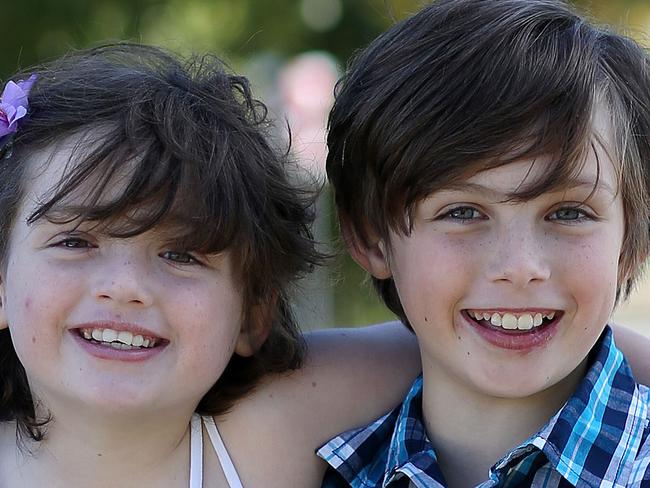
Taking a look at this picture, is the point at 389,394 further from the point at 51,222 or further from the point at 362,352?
the point at 51,222

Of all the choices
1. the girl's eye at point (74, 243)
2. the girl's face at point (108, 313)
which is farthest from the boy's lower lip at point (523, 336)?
the girl's eye at point (74, 243)

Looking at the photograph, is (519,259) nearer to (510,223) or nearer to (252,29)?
(510,223)

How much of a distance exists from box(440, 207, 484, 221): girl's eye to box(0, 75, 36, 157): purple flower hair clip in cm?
97

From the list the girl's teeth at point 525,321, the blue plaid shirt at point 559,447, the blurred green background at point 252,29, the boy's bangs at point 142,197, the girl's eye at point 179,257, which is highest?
the blurred green background at point 252,29

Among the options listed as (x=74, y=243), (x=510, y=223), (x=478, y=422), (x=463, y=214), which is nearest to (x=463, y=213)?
(x=463, y=214)

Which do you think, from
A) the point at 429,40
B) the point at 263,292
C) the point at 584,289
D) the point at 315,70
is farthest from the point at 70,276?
the point at 315,70

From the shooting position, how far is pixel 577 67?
210 centimetres

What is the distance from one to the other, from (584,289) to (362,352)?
678 mm

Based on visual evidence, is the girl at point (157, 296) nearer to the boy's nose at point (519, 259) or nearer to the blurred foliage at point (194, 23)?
the boy's nose at point (519, 259)

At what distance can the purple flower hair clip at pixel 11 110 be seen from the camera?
2359 millimetres

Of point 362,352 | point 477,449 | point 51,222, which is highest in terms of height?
point 51,222

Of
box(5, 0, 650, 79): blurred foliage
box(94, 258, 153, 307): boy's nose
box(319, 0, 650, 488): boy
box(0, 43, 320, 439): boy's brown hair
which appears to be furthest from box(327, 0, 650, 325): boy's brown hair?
box(5, 0, 650, 79): blurred foliage

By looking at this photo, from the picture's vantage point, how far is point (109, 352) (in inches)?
85.5

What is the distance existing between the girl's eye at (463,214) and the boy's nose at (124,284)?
62 centimetres
